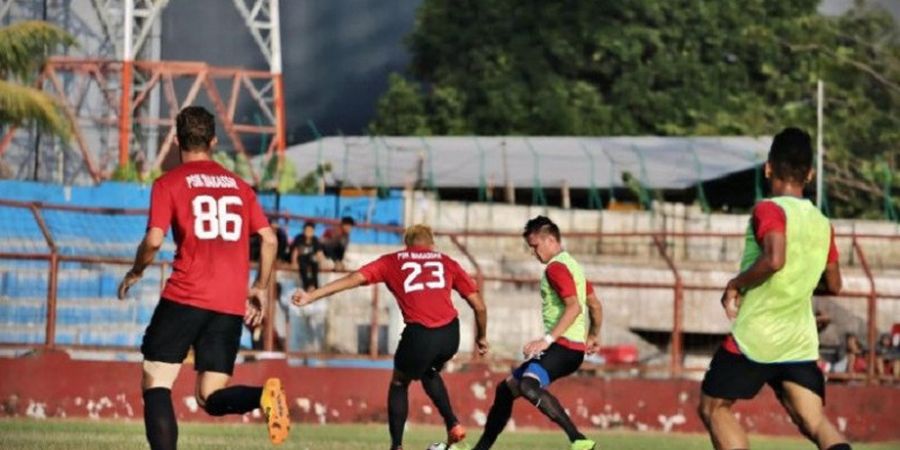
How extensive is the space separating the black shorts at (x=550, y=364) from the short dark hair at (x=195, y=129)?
15.7 feet

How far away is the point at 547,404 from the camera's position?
1661 centimetres

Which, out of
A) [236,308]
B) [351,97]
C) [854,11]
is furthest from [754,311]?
[351,97]

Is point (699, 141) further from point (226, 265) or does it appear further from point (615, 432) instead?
point (226, 265)

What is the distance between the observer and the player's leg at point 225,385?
12734 millimetres

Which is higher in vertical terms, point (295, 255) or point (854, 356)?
point (295, 255)

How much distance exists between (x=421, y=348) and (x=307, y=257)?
33.5ft

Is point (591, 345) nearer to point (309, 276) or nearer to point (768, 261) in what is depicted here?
point (768, 261)

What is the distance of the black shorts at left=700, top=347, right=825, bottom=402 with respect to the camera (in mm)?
12023

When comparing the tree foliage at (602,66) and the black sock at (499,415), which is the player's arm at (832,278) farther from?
the tree foliage at (602,66)

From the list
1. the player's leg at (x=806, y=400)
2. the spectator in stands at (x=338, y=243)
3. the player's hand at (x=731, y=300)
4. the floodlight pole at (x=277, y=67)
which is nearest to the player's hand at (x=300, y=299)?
the player's hand at (x=731, y=300)

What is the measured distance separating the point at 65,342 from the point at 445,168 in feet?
88.8

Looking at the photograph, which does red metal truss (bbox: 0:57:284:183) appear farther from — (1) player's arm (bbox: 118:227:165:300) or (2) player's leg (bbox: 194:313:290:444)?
(1) player's arm (bbox: 118:227:165:300)

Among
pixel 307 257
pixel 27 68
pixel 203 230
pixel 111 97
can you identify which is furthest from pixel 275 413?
pixel 111 97

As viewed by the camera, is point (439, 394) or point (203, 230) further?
point (439, 394)
